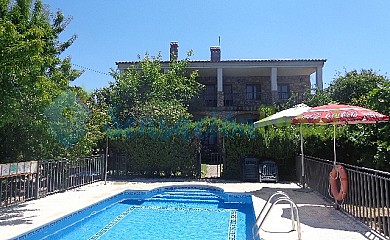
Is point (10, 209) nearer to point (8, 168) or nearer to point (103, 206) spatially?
point (8, 168)

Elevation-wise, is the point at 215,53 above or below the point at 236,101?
above

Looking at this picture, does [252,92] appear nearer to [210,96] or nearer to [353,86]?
[210,96]

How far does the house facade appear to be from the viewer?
24828 mm

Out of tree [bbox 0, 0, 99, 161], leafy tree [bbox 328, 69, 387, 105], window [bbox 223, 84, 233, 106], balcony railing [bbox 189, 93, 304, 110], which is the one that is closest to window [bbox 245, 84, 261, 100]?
balcony railing [bbox 189, 93, 304, 110]

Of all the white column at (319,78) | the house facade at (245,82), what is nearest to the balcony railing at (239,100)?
the house facade at (245,82)

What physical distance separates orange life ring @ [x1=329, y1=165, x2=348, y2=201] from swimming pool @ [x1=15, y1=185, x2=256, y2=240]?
2.11m

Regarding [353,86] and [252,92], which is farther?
[252,92]

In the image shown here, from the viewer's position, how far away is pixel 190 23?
768 inches

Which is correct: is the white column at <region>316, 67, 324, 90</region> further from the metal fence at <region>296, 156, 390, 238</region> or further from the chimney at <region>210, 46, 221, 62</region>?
the metal fence at <region>296, 156, 390, 238</region>

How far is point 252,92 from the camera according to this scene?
2823 cm

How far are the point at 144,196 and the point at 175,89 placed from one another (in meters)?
12.1

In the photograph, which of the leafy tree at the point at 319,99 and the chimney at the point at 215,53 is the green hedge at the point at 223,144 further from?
the chimney at the point at 215,53

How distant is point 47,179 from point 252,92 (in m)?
20.3

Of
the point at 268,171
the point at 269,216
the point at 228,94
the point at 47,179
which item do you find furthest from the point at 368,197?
the point at 228,94
